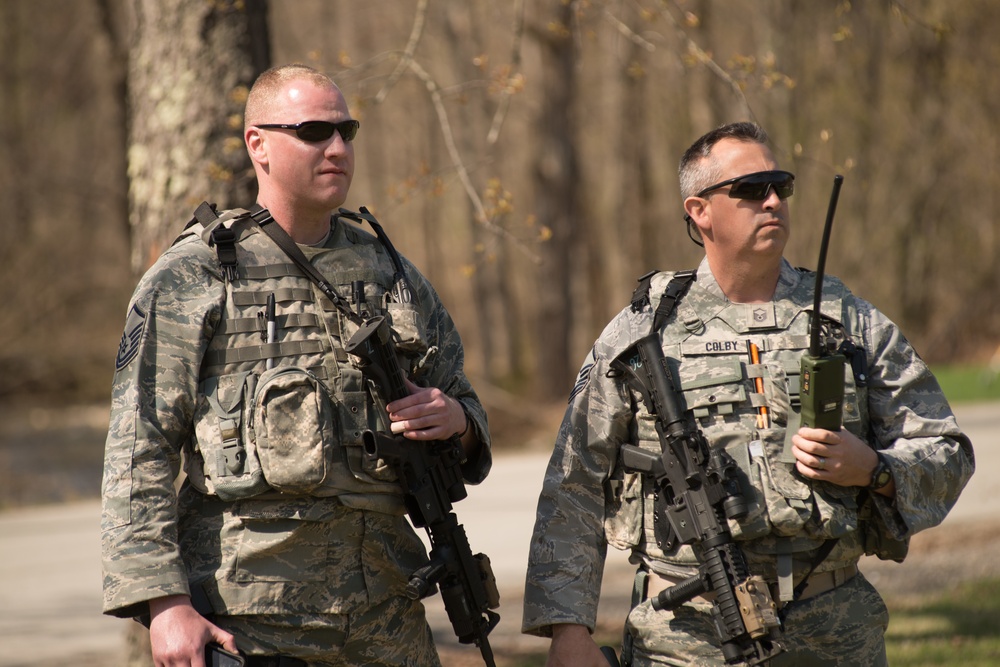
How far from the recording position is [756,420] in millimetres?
3055

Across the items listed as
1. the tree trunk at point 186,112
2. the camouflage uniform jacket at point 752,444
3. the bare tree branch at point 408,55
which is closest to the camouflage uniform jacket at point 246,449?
the camouflage uniform jacket at point 752,444

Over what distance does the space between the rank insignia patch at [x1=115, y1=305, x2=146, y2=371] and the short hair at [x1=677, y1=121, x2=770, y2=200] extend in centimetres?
157

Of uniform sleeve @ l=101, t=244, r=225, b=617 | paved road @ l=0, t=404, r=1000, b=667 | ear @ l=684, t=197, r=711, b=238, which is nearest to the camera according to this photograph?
uniform sleeve @ l=101, t=244, r=225, b=617

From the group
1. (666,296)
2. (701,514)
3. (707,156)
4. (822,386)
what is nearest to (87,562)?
(666,296)

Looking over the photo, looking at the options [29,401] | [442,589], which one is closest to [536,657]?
[442,589]

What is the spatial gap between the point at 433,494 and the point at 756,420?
0.93 metres

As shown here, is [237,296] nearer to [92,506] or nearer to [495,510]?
[495,510]

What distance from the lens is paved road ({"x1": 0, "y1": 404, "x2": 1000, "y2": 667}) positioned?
21.6 ft

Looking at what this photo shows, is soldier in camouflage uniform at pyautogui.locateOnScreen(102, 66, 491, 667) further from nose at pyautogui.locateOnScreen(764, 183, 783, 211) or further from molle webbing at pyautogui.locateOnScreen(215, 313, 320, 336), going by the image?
nose at pyautogui.locateOnScreen(764, 183, 783, 211)

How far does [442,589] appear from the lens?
121 inches

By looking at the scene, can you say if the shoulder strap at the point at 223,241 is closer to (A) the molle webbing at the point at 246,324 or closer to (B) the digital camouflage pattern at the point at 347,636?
(A) the molle webbing at the point at 246,324

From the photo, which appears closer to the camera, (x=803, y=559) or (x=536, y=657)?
(x=803, y=559)

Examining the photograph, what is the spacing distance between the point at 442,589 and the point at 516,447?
11.0 metres

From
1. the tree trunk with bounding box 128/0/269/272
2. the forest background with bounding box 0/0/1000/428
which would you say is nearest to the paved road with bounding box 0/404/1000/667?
the tree trunk with bounding box 128/0/269/272
